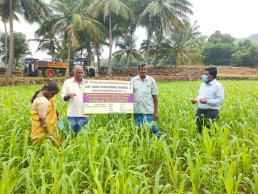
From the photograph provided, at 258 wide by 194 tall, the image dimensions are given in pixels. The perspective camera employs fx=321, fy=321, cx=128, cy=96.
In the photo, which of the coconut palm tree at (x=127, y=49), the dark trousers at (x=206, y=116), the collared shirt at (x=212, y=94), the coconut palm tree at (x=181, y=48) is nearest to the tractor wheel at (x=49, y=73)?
the coconut palm tree at (x=127, y=49)

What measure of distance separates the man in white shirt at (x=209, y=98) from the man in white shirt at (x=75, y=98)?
1.66 meters

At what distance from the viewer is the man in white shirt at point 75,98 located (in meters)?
4.52

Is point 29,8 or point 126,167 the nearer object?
point 126,167

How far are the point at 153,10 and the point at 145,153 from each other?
20330mm

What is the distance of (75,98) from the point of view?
178 inches

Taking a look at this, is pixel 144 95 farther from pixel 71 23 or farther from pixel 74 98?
pixel 71 23

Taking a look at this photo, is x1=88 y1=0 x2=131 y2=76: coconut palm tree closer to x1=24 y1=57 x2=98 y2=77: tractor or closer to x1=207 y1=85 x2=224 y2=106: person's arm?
x1=24 y1=57 x2=98 y2=77: tractor

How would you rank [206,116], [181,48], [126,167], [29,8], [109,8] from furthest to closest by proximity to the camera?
[181,48] → [109,8] → [29,8] → [206,116] → [126,167]

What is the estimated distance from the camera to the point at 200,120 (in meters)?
5.03

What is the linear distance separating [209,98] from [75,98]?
196 centimetres

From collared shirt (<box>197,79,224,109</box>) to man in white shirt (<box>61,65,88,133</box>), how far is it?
1.74 metres

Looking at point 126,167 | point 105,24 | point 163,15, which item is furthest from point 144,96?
point 105,24

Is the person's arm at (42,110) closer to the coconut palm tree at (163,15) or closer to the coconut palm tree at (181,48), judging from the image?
the coconut palm tree at (163,15)

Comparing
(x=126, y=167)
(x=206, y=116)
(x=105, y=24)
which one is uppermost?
(x=105, y=24)
